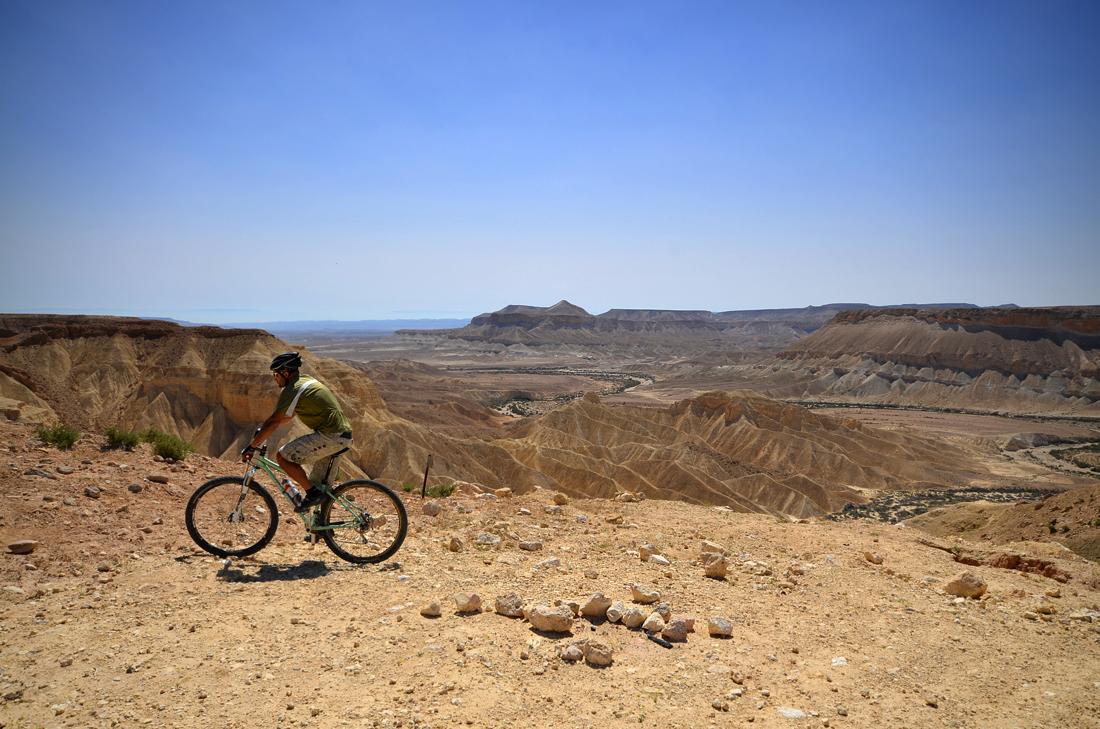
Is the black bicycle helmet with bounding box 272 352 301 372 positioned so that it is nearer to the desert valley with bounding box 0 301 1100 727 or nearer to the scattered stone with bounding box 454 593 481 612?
the desert valley with bounding box 0 301 1100 727

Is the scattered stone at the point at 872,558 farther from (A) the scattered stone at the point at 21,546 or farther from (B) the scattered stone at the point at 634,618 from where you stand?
(A) the scattered stone at the point at 21,546

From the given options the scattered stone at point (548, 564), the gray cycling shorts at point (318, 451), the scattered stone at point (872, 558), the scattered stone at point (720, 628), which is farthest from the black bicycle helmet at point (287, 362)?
the scattered stone at point (872, 558)

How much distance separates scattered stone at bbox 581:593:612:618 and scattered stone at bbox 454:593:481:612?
3.24ft

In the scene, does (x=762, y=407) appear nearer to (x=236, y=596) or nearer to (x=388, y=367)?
(x=236, y=596)

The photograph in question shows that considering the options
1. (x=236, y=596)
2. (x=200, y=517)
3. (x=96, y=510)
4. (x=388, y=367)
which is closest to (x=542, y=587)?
(x=236, y=596)

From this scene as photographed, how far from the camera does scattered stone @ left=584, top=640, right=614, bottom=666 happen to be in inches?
204

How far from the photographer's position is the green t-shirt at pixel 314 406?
6949 mm

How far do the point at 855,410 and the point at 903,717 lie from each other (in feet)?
357

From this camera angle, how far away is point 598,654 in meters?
5.18

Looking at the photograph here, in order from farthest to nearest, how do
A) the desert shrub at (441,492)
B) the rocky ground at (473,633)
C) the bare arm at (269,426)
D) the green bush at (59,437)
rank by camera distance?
1. the desert shrub at (441,492)
2. the green bush at (59,437)
3. the bare arm at (269,426)
4. the rocky ground at (473,633)

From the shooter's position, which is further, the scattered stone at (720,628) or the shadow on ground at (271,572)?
the shadow on ground at (271,572)

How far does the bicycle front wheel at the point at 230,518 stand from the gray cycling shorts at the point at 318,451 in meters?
0.63

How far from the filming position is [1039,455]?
2847 inches

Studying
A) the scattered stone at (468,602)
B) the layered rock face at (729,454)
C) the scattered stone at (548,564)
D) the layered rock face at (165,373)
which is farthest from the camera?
the layered rock face at (729,454)
